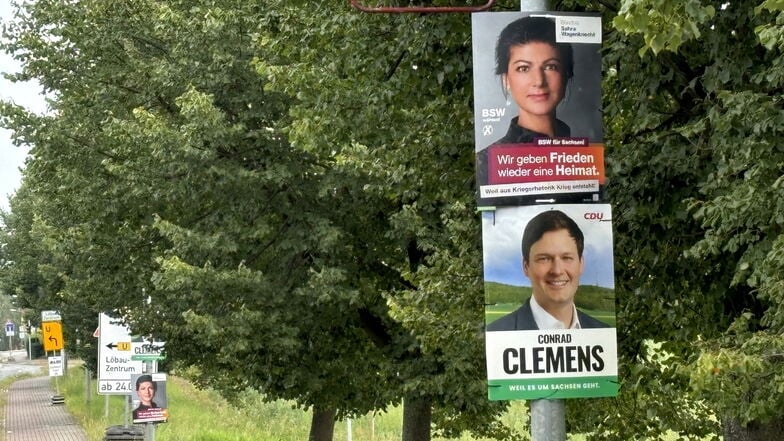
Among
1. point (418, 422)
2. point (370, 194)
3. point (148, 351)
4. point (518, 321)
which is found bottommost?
point (418, 422)

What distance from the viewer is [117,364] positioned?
18.8 meters

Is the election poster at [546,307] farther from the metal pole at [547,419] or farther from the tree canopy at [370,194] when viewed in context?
the tree canopy at [370,194]

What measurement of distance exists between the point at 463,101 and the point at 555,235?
4378 millimetres

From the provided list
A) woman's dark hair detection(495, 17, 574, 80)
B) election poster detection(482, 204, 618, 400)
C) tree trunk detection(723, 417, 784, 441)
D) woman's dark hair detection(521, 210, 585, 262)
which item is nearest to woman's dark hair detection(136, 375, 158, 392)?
tree trunk detection(723, 417, 784, 441)

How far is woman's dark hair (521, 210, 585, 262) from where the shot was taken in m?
5.59

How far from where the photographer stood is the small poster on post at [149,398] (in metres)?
16.3

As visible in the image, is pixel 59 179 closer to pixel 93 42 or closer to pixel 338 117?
pixel 93 42

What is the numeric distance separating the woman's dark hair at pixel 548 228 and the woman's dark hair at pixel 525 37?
719mm

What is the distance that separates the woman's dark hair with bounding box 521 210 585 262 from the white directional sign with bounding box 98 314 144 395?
1366 centimetres

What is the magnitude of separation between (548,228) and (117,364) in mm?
14294

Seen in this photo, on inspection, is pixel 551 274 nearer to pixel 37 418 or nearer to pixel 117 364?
pixel 117 364

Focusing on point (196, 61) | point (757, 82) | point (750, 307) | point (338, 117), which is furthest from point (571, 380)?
point (196, 61)

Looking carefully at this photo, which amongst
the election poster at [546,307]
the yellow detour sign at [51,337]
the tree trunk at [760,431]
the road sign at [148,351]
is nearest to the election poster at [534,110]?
the election poster at [546,307]

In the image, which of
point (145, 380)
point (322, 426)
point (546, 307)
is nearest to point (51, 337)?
point (322, 426)
